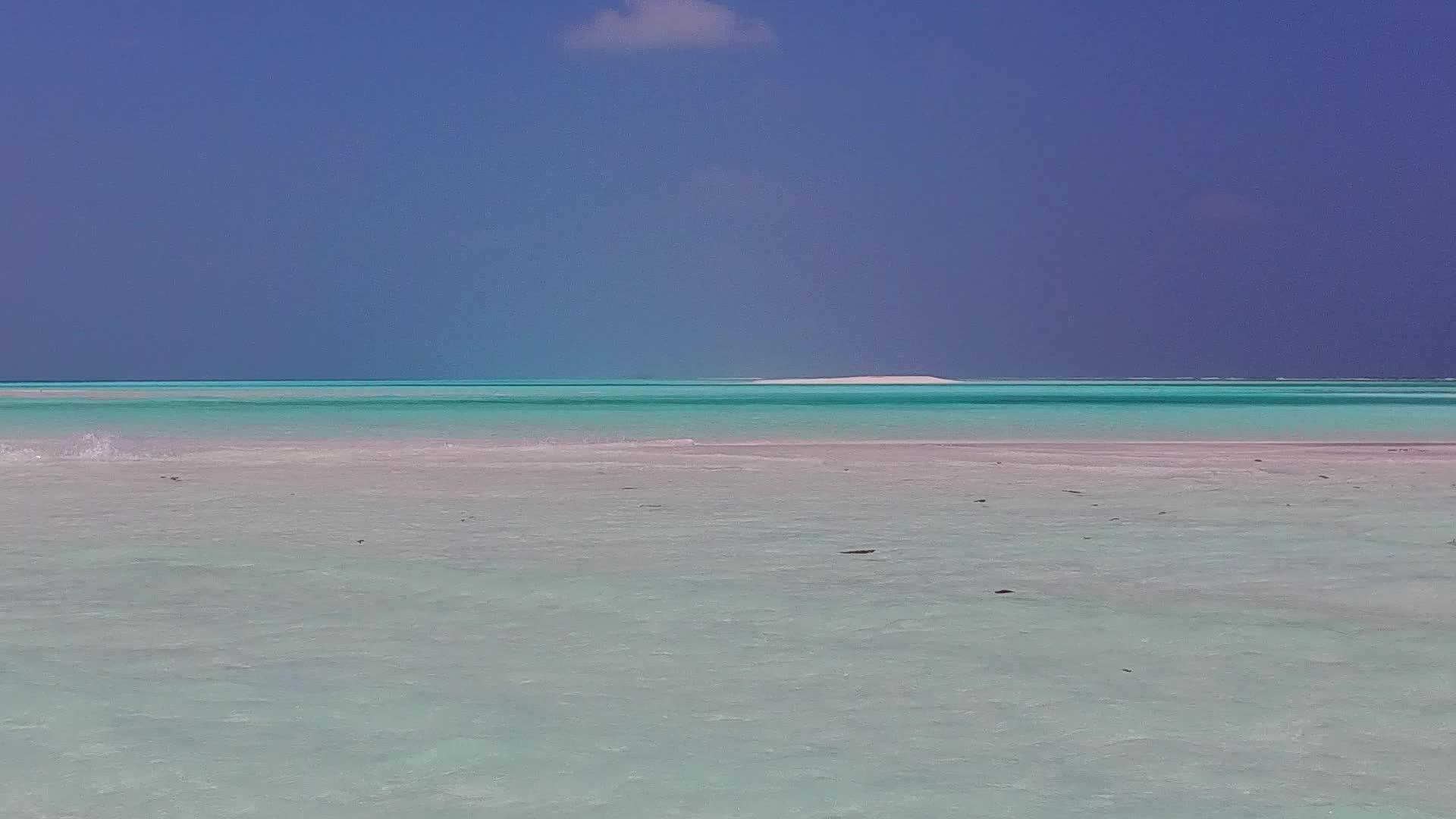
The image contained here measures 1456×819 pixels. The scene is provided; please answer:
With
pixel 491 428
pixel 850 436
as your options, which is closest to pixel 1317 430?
pixel 850 436

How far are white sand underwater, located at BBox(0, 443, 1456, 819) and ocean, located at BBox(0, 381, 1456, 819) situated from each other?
2 cm

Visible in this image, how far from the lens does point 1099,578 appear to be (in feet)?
20.1

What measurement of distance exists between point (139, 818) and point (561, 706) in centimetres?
124

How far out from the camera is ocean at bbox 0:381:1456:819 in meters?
3.07

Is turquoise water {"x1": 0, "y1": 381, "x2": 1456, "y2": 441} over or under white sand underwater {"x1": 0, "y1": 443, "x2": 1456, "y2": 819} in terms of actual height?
under

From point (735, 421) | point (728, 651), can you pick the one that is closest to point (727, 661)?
point (728, 651)

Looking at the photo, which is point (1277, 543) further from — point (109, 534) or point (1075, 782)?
point (109, 534)

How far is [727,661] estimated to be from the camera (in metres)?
4.39

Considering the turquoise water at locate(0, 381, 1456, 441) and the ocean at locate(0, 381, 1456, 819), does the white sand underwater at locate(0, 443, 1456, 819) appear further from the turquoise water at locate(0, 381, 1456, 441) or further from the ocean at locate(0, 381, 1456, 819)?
the turquoise water at locate(0, 381, 1456, 441)

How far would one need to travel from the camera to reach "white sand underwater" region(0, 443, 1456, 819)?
3.06 meters

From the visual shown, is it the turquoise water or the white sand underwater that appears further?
the turquoise water

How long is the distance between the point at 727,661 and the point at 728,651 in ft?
0.50

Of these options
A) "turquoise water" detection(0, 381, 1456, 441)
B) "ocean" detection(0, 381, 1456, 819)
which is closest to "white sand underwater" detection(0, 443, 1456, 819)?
"ocean" detection(0, 381, 1456, 819)

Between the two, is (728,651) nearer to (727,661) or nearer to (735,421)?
(727,661)
